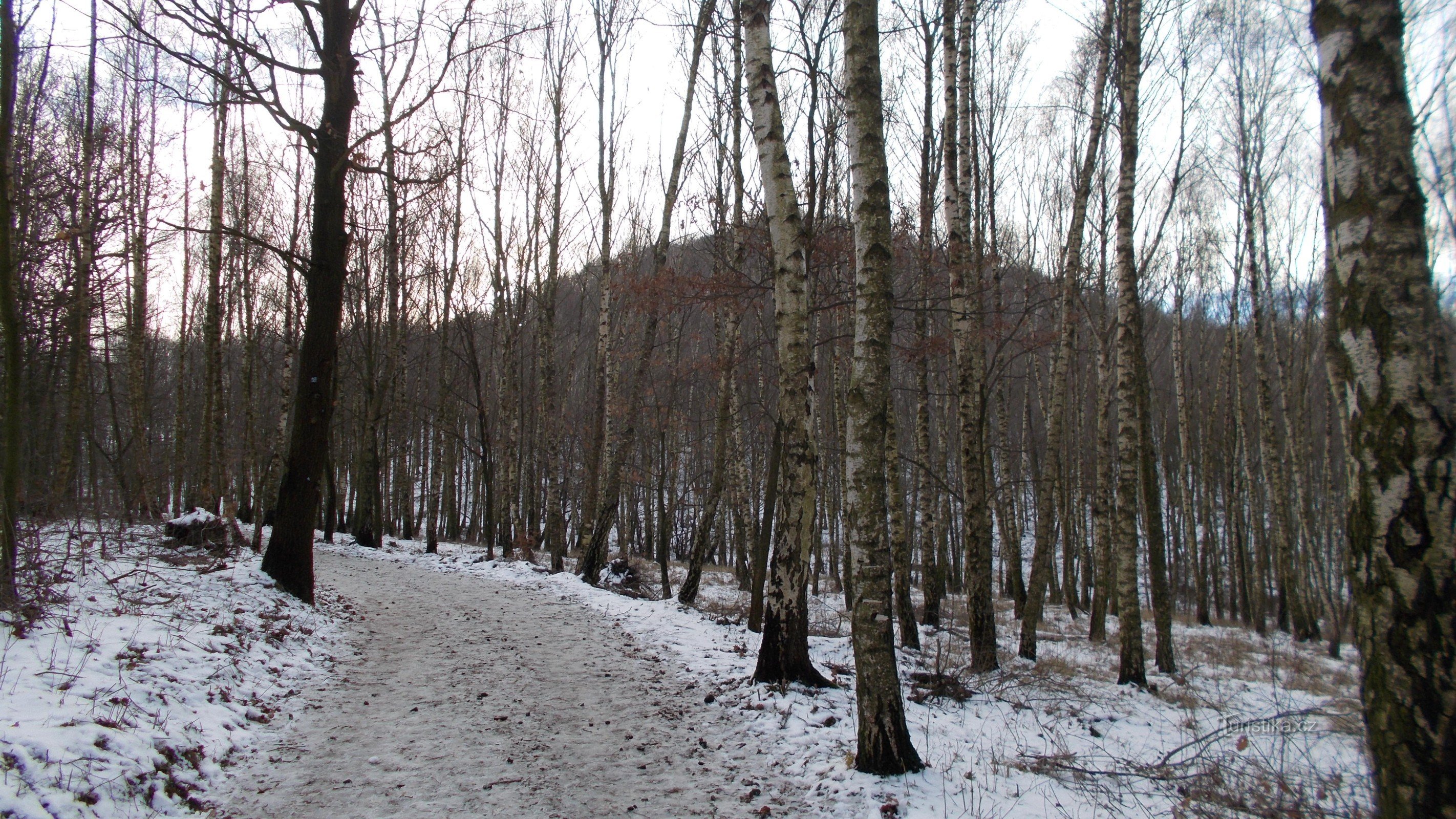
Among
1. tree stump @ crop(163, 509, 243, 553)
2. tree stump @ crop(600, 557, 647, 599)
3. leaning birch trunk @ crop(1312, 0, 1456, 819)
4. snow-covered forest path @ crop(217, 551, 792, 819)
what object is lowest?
tree stump @ crop(600, 557, 647, 599)

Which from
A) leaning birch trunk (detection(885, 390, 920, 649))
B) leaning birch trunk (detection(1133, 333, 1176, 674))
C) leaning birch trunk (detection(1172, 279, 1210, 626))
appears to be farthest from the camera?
leaning birch trunk (detection(1172, 279, 1210, 626))

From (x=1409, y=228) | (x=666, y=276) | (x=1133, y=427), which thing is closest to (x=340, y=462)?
(x=666, y=276)

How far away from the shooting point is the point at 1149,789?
4582mm

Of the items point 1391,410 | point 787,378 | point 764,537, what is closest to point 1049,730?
point 764,537

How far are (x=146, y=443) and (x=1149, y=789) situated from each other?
20545 mm

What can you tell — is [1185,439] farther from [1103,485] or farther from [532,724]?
[532,724]

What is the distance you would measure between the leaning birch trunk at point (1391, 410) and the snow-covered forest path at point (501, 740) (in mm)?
3053

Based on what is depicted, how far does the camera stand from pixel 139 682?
15.4 ft

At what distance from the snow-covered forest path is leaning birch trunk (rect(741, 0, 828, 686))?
0.94m

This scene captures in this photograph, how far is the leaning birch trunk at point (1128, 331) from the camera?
8.80m

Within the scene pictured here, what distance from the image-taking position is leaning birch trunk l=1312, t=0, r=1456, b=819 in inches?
92.1

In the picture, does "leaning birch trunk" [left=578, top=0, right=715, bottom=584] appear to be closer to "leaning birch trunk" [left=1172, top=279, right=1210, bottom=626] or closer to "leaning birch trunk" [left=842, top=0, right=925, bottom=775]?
"leaning birch trunk" [left=842, top=0, right=925, bottom=775]

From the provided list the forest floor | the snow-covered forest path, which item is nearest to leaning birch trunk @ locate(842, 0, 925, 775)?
the forest floor

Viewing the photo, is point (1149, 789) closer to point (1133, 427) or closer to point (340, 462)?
point (1133, 427)
